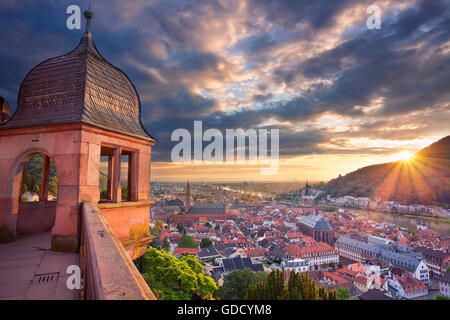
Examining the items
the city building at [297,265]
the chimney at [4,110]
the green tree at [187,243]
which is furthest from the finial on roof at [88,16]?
the green tree at [187,243]

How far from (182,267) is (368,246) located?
215ft

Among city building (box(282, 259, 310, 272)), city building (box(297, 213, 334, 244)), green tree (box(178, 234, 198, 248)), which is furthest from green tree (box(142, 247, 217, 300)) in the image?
city building (box(297, 213, 334, 244))

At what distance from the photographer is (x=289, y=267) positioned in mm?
48812

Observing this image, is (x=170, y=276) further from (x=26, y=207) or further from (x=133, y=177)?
(x=26, y=207)

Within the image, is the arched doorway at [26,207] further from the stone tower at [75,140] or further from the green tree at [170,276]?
the green tree at [170,276]

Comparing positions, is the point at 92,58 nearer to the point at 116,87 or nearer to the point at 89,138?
the point at 116,87

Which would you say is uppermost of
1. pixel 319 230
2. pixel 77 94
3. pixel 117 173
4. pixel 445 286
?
pixel 77 94

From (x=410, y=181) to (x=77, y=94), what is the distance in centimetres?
17401

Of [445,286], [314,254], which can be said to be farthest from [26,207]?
[314,254]

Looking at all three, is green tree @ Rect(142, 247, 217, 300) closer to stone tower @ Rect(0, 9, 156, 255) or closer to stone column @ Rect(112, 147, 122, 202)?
stone tower @ Rect(0, 9, 156, 255)

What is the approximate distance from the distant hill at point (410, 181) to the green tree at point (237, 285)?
123420 mm

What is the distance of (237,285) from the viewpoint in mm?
27188

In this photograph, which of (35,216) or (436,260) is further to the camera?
(436,260)
